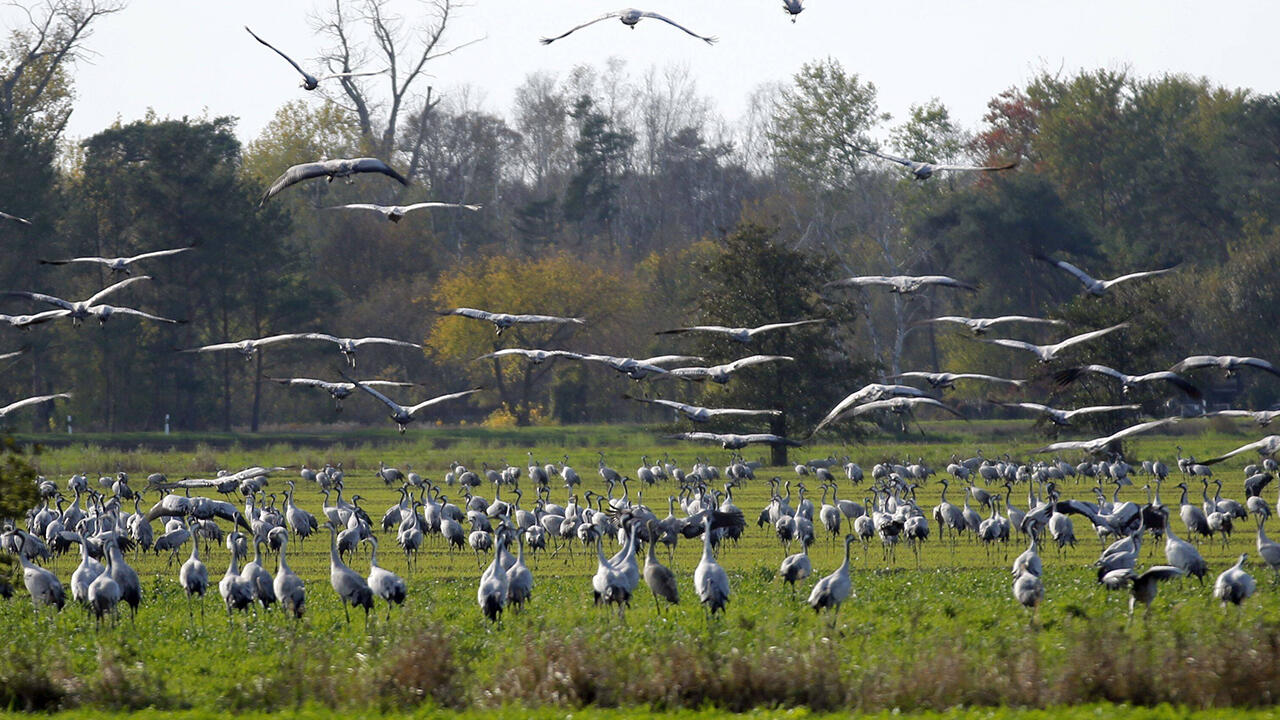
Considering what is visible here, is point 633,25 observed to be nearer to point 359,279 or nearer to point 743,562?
point 743,562

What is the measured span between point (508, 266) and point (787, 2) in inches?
2237

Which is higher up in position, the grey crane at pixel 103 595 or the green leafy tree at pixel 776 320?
the green leafy tree at pixel 776 320

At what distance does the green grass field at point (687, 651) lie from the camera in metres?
12.6

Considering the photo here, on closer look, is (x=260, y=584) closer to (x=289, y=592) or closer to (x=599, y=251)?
(x=289, y=592)

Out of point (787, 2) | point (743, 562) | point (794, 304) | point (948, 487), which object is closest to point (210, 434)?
point (794, 304)

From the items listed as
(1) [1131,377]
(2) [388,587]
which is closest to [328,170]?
(2) [388,587]

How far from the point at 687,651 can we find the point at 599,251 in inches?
3040

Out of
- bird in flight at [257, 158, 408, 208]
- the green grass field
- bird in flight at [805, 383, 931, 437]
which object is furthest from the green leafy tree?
bird in flight at [257, 158, 408, 208]

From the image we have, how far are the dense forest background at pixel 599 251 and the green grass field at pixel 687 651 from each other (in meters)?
29.6

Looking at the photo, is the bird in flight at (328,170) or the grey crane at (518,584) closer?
the grey crane at (518,584)

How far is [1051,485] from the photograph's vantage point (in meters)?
30.7

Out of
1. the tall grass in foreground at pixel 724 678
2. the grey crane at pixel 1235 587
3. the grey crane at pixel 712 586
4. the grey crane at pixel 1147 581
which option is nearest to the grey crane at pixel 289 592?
the tall grass in foreground at pixel 724 678

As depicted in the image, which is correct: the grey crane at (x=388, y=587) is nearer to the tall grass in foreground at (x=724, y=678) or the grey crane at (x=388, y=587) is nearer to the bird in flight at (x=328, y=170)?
the tall grass in foreground at (x=724, y=678)

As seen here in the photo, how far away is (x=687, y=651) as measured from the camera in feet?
43.5
